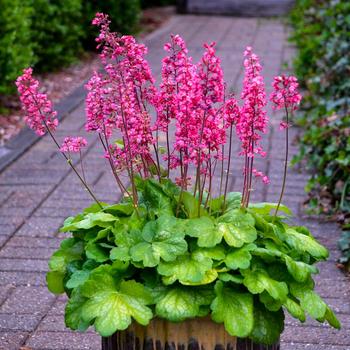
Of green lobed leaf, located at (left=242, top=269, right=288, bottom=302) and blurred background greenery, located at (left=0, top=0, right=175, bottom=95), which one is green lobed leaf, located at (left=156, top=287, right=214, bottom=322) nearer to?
green lobed leaf, located at (left=242, top=269, right=288, bottom=302)

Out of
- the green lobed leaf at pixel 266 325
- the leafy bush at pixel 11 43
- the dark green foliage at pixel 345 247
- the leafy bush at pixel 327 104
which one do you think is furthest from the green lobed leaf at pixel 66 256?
the leafy bush at pixel 11 43

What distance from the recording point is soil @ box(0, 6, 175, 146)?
7.01 metres

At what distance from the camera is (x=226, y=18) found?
13.4m

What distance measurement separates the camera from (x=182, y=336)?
2.49 m

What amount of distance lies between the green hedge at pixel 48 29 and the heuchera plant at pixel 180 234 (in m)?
4.33

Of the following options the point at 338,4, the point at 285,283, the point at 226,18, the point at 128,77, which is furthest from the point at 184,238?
the point at 226,18

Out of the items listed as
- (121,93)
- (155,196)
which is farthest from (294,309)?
(121,93)

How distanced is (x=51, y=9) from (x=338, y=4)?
2720 millimetres

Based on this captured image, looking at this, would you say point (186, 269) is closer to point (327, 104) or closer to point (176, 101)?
point (176, 101)

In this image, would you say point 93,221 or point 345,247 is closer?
point 93,221

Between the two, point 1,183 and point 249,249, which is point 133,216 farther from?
point 1,183

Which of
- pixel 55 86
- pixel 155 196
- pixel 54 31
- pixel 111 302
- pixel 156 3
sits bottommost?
pixel 156 3

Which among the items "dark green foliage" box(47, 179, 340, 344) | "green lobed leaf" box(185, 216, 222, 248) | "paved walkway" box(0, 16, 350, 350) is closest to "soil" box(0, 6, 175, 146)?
"paved walkway" box(0, 16, 350, 350)

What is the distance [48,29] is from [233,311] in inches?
265
